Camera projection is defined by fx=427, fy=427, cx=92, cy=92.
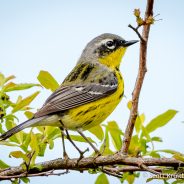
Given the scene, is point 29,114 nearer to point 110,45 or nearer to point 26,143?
point 26,143

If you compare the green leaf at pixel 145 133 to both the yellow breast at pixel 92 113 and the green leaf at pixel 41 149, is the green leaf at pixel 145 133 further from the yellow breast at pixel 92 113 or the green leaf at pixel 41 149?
the yellow breast at pixel 92 113

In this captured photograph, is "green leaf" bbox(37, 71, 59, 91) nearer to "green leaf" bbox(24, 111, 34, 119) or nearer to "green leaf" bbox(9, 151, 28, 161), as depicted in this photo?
"green leaf" bbox(24, 111, 34, 119)

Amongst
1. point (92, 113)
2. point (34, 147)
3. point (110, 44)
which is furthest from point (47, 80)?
point (110, 44)

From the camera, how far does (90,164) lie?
313 centimetres

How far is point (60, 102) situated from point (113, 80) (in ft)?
3.28

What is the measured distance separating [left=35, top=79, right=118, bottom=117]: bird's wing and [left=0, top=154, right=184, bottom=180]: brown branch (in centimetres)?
120

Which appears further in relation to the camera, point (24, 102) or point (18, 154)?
point (24, 102)

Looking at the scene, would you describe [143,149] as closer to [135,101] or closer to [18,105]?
[135,101]

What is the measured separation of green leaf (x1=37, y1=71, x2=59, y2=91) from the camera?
343cm

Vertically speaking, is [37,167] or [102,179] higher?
[37,167]

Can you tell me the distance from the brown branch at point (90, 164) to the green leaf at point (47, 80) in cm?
65

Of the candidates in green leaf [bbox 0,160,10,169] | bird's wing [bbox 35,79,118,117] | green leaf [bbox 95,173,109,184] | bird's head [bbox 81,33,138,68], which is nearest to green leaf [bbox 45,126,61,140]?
green leaf [bbox 0,160,10,169]

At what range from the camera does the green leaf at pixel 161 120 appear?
3213mm

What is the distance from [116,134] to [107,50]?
3.08 m
